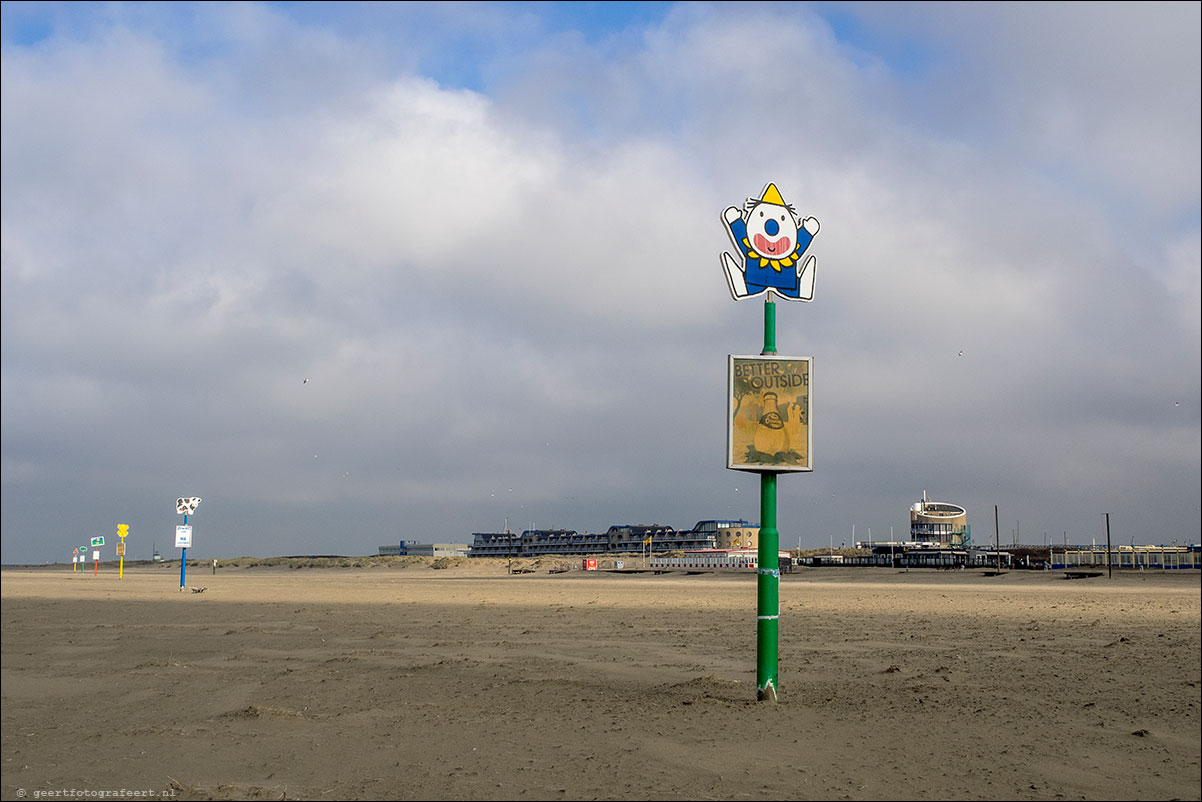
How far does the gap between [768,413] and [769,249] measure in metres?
2.20

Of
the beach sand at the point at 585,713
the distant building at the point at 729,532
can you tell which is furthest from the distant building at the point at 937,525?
the beach sand at the point at 585,713

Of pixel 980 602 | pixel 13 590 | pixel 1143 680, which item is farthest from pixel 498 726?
pixel 980 602

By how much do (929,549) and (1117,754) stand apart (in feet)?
394

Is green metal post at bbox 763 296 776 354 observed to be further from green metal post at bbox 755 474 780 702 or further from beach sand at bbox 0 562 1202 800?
beach sand at bbox 0 562 1202 800

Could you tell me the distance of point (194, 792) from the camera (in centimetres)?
655

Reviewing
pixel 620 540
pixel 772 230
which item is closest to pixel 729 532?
pixel 620 540

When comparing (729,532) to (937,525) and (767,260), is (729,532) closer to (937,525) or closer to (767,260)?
(937,525)

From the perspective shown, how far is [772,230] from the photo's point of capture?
11539 mm

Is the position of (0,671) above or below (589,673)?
above

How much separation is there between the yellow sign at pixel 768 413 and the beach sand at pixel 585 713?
9.03ft

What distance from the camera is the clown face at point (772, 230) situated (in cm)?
1143

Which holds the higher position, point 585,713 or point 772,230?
point 772,230

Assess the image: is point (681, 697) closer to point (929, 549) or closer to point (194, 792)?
point (194, 792)

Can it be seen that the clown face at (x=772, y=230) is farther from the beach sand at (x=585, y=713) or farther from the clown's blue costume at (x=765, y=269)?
the beach sand at (x=585, y=713)
